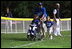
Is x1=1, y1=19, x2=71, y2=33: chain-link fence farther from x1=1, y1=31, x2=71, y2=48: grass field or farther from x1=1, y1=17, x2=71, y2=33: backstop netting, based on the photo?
x1=1, y1=31, x2=71, y2=48: grass field

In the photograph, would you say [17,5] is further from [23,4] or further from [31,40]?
[31,40]

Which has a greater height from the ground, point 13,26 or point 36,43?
point 36,43

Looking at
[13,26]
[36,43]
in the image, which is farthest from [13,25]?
[36,43]

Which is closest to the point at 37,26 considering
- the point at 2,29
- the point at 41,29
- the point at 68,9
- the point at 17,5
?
the point at 41,29

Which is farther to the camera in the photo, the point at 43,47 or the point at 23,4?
the point at 23,4

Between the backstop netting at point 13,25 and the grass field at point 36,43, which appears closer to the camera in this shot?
the grass field at point 36,43

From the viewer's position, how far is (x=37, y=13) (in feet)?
50.7

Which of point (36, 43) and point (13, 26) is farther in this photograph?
point (13, 26)

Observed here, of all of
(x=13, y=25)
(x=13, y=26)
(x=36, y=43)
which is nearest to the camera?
(x=36, y=43)

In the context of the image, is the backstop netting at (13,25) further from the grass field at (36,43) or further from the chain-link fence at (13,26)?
the grass field at (36,43)

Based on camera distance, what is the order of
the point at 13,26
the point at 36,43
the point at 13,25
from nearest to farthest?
1. the point at 36,43
2. the point at 13,25
3. the point at 13,26

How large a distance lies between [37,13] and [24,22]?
8190 mm

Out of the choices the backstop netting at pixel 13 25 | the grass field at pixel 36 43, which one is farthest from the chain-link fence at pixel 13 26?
the grass field at pixel 36 43

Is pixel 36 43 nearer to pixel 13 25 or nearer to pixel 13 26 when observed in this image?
pixel 13 25
